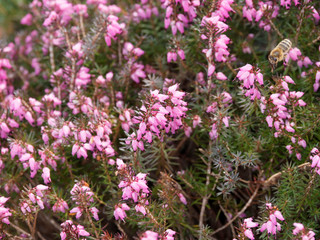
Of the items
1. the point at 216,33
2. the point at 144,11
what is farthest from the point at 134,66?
the point at 216,33

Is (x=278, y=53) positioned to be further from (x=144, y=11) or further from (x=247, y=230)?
(x=144, y=11)

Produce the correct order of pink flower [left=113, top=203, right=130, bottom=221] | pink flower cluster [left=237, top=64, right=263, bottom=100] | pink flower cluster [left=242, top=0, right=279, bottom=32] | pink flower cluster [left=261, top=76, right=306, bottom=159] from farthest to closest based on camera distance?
pink flower cluster [left=242, top=0, right=279, bottom=32] → pink flower cluster [left=261, top=76, right=306, bottom=159] → pink flower [left=113, top=203, right=130, bottom=221] → pink flower cluster [left=237, top=64, right=263, bottom=100]

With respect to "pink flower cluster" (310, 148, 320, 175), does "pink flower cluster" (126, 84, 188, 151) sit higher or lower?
higher

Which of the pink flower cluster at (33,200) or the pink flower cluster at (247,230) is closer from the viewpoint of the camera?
the pink flower cluster at (247,230)

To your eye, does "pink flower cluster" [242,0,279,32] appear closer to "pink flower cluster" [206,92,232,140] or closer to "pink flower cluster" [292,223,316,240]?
"pink flower cluster" [206,92,232,140]

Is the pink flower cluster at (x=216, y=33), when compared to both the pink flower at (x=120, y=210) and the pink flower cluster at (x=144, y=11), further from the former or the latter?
the pink flower cluster at (x=144, y=11)

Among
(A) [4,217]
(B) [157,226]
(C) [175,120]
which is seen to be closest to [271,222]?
(B) [157,226]

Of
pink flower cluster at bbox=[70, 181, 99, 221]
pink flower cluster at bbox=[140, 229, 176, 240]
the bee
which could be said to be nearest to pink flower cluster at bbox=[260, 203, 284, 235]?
pink flower cluster at bbox=[140, 229, 176, 240]

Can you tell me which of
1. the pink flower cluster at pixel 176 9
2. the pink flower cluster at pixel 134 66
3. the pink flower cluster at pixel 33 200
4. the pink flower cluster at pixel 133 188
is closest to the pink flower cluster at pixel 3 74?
the pink flower cluster at pixel 134 66
